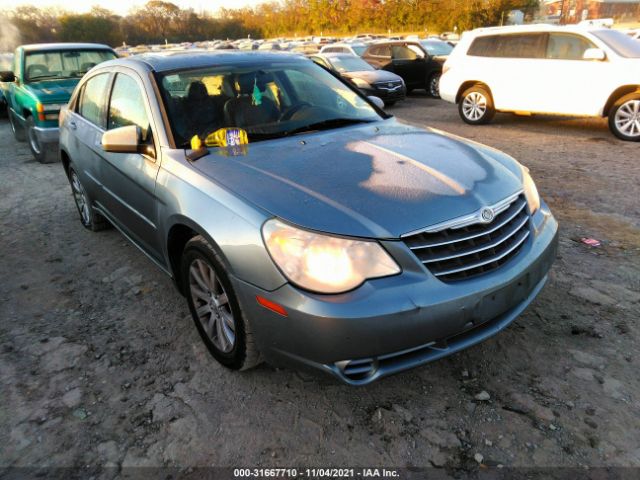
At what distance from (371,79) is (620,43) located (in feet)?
19.4

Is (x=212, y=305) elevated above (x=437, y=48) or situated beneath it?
situated beneath

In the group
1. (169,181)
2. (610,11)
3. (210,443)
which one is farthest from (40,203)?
(610,11)

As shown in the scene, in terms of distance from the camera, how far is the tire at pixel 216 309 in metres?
2.30

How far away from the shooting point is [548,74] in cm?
821

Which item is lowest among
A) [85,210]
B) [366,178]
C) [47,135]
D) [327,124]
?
[85,210]

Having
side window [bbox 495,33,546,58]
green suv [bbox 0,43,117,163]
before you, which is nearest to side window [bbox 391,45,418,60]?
side window [bbox 495,33,546,58]

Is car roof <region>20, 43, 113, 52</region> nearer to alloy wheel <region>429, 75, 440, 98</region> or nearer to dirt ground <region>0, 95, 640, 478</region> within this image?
dirt ground <region>0, 95, 640, 478</region>

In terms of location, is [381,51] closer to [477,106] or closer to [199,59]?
[477,106]

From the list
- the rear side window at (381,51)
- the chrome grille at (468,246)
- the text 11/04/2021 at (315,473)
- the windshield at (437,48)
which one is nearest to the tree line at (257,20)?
the windshield at (437,48)

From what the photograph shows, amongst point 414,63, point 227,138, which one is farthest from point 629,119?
point 414,63

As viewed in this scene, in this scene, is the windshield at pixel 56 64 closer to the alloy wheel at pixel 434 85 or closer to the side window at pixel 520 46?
the side window at pixel 520 46

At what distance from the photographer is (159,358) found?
2811 millimetres

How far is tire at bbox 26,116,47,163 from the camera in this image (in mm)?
7656

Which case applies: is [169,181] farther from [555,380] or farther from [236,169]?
[555,380]
